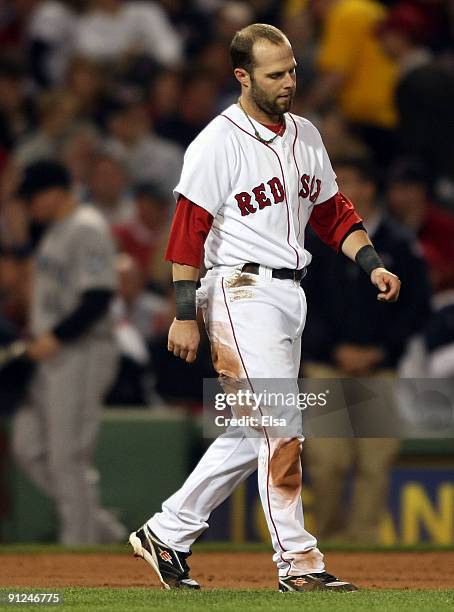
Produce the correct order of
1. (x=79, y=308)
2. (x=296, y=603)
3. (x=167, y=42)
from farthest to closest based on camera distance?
(x=167, y=42) → (x=79, y=308) → (x=296, y=603)

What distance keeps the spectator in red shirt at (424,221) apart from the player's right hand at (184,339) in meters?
4.42

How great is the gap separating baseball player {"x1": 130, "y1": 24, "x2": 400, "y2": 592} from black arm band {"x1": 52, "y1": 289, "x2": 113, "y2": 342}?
300cm

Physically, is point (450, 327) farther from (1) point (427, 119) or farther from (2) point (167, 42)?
(2) point (167, 42)

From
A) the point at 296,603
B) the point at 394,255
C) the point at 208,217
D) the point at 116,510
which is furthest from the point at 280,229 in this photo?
the point at 116,510

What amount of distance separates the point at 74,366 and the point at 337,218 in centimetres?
328

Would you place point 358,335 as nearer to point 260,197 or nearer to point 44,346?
point 44,346

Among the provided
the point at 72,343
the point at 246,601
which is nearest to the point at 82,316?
the point at 72,343

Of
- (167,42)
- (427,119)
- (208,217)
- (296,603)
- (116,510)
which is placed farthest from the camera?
(167,42)

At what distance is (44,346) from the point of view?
26.8 feet

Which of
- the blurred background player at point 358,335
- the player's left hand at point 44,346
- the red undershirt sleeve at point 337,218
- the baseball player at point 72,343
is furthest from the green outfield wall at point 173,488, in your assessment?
the red undershirt sleeve at point 337,218

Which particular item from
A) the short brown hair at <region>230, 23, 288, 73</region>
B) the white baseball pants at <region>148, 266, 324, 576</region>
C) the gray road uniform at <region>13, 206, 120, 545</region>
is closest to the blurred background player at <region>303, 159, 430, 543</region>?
the gray road uniform at <region>13, 206, 120, 545</region>

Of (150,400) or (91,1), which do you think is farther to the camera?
(91,1)

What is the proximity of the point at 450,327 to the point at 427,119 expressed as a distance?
2.25m

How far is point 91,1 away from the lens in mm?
12117
